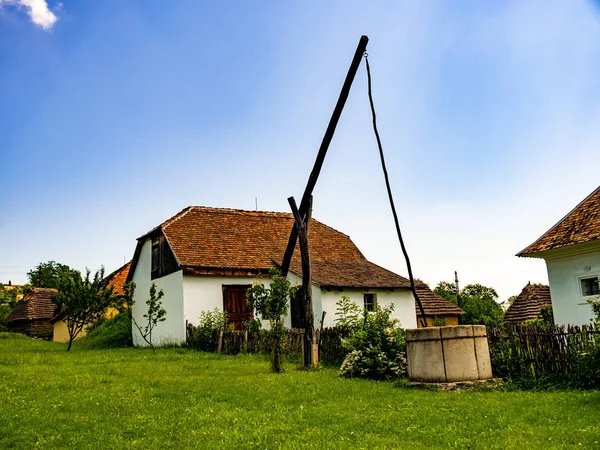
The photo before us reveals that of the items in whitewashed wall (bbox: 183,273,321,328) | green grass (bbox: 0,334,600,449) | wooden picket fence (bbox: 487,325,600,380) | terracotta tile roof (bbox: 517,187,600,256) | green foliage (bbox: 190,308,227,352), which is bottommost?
green grass (bbox: 0,334,600,449)

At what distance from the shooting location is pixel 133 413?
8.71 meters

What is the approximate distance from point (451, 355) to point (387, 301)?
13.8m

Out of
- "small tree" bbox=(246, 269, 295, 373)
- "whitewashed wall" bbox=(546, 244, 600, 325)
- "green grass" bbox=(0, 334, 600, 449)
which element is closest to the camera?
"green grass" bbox=(0, 334, 600, 449)

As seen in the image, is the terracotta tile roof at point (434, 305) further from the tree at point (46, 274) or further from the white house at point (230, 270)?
the tree at point (46, 274)

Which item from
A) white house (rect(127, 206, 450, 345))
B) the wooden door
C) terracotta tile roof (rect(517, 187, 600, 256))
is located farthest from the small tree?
terracotta tile roof (rect(517, 187, 600, 256))

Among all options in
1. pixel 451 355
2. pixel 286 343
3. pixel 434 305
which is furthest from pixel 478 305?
pixel 451 355

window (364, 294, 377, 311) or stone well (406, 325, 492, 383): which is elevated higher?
window (364, 294, 377, 311)

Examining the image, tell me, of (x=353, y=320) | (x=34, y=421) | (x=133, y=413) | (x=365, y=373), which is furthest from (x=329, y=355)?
(x=34, y=421)

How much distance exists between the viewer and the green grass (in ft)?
23.0

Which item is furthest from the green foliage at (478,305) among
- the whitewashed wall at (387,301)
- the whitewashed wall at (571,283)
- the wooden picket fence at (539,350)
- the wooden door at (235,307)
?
the wooden picket fence at (539,350)

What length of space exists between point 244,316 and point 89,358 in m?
7.35

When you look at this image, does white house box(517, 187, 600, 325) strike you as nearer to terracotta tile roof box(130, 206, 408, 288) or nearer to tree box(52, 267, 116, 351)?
terracotta tile roof box(130, 206, 408, 288)

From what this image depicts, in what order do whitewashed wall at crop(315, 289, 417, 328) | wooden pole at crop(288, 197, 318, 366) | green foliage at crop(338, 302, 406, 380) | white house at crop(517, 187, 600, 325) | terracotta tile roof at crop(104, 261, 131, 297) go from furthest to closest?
1. terracotta tile roof at crop(104, 261, 131, 297)
2. whitewashed wall at crop(315, 289, 417, 328)
3. white house at crop(517, 187, 600, 325)
4. wooden pole at crop(288, 197, 318, 366)
5. green foliage at crop(338, 302, 406, 380)

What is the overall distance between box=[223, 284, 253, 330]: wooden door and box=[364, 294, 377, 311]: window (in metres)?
4.82
